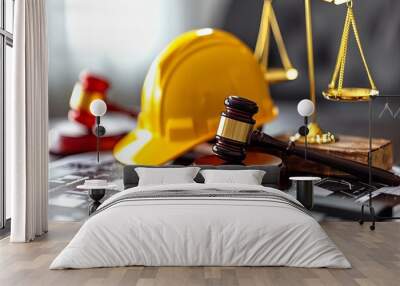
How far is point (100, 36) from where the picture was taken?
22.4 feet

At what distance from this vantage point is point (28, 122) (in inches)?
220

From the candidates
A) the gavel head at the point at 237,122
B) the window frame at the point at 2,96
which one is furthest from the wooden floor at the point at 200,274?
the gavel head at the point at 237,122

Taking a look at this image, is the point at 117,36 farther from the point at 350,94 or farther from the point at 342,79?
the point at 350,94

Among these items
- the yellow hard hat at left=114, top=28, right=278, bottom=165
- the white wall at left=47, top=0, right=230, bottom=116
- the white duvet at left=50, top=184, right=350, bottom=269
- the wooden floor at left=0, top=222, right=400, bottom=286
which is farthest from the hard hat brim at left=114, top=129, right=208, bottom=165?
the white duvet at left=50, top=184, right=350, bottom=269

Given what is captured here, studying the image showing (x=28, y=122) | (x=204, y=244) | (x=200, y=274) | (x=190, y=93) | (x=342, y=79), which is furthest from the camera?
(x=342, y=79)

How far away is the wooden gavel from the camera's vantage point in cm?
631

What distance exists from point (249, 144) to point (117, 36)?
200cm

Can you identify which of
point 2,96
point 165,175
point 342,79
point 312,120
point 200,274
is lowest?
point 200,274

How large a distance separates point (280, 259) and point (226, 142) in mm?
2353

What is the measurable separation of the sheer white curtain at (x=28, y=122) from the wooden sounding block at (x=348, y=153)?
8.89ft

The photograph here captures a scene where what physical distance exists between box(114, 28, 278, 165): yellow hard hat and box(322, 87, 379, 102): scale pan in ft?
2.20

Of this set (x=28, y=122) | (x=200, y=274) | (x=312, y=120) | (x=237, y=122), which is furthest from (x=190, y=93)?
(x=200, y=274)

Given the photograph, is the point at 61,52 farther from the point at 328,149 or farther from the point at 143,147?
the point at 328,149

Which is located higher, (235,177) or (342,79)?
(342,79)
